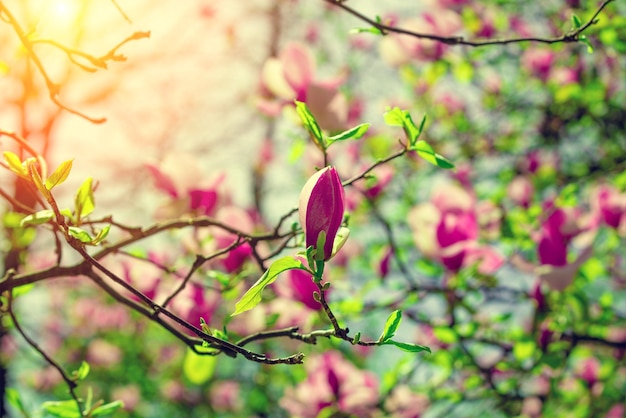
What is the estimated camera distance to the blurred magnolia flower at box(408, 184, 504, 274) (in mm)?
1008

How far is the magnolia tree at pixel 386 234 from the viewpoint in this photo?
67cm

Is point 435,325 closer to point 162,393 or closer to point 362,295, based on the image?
point 362,295

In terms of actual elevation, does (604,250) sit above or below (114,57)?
above

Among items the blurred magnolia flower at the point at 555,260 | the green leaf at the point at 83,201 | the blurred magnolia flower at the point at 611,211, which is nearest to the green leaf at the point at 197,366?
the green leaf at the point at 83,201

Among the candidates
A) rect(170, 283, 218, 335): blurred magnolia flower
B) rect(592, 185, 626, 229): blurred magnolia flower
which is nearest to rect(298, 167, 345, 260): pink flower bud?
rect(170, 283, 218, 335): blurred magnolia flower

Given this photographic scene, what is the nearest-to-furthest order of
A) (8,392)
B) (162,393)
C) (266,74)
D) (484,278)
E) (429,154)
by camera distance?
1. (429,154)
2. (8,392)
3. (266,74)
4. (484,278)
5. (162,393)

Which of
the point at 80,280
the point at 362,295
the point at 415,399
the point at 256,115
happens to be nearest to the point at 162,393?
the point at 80,280

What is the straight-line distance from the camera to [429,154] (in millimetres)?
693

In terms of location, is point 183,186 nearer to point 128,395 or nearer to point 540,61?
point 540,61

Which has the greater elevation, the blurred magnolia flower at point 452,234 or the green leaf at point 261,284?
the blurred magnolia flower at point 452,234

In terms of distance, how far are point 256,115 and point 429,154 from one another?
2.95 m

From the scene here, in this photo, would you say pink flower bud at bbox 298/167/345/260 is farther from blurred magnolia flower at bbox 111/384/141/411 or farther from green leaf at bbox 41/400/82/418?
blurred magnolia flower at bbox 111/384/141/411

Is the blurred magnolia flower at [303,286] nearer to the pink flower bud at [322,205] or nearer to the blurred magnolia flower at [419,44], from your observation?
the pink flower bud at [322,205]

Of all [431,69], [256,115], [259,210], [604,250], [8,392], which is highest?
[256,115]
